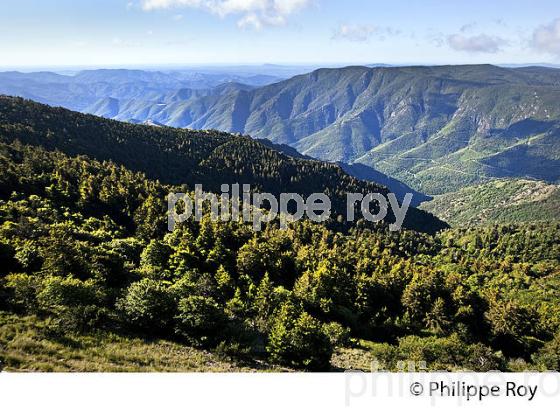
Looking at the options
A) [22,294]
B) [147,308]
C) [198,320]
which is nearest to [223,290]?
[147,308]

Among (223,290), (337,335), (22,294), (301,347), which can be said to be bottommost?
(337,335)

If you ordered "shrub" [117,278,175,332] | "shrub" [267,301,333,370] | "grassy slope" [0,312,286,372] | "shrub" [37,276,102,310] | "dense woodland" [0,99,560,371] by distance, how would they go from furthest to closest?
"shrub" [117,278,175,332] → "dense woodland" [0,99,560,371] → "shrub" [37,276,102,310] → "shrub" [267,301,333,370] → "grassy slope" [0,312,286,372]

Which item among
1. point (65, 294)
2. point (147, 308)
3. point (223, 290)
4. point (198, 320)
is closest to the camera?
point (65, 294)

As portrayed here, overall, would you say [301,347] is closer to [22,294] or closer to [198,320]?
[198,320]

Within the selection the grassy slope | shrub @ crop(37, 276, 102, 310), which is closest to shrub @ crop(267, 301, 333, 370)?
the grassy slope

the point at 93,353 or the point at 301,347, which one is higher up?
the point at 93,353

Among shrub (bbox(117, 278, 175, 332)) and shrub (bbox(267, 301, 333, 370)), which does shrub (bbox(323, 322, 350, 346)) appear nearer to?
shrub (bbox(267, 301, 333, 370))
